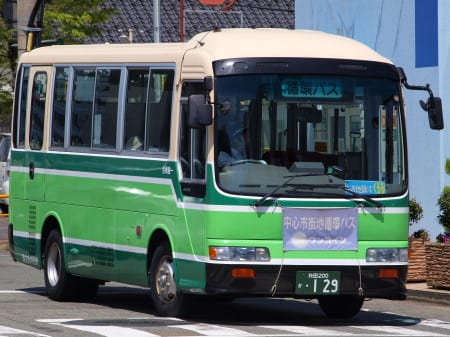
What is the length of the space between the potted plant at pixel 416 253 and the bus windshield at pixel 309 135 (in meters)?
5.49

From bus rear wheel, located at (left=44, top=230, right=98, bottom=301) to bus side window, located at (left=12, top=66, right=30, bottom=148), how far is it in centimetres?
164

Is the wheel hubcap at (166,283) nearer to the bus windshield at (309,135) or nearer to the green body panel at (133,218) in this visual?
the green body panel at (133,218)

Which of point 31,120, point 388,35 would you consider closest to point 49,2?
point 388,35

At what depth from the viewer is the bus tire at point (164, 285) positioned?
50.4ft

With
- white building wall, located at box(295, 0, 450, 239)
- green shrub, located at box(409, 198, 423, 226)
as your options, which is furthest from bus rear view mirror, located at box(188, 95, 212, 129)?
white building wall, located at box(295, 0, 450, 239)

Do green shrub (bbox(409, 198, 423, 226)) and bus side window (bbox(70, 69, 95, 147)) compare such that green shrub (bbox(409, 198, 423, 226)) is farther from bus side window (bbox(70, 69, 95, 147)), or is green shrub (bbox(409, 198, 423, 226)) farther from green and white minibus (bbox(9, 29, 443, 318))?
bus side window (bbox(70, 69, 95, 147))

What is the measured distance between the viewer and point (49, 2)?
38344 mm

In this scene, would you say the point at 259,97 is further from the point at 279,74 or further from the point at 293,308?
the point at 293,308

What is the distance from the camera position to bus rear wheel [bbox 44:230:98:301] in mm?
18062

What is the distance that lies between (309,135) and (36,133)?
5.02 metres

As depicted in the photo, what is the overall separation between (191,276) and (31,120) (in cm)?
504

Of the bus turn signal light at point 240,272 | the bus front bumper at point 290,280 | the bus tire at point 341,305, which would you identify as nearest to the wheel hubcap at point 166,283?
the bus front bumper at point 290,280

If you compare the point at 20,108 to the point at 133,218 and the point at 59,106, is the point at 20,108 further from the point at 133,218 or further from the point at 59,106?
the point at 133,218

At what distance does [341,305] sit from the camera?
53.9 ft
